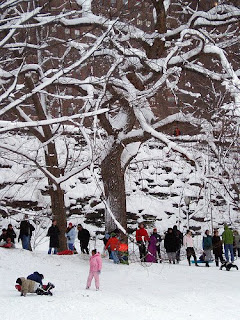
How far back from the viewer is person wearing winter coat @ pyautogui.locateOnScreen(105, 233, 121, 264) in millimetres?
17567

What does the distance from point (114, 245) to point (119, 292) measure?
484 cm

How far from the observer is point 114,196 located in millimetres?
18625

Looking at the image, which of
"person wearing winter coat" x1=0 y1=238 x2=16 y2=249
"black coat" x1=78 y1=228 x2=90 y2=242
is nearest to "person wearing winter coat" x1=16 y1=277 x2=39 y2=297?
"person wearing winter coat" x1=0 y1=238 x2=16 y2=249

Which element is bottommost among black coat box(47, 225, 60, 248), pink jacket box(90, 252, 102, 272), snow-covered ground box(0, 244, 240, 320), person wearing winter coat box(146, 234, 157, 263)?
snow-covered ground box(0, 244, 240, 320)

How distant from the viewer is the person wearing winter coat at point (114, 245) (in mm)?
17567

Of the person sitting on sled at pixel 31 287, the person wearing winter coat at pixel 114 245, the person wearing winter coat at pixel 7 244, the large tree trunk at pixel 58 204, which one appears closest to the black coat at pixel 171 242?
the person wearing winter coat at pixel 114 245

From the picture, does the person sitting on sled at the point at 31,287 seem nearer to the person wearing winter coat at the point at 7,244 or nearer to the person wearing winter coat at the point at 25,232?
the person wearing winter coat at the point at 7,244

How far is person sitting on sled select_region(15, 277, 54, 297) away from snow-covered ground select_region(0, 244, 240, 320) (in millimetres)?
149

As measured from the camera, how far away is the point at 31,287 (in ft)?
38.9

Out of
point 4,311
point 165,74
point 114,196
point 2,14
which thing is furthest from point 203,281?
point 2,14

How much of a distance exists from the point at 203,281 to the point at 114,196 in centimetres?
461

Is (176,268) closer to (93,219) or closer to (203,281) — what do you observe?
(203,281)

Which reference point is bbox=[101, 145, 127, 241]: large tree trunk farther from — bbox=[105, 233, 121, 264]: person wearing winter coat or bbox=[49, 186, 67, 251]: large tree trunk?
bbox=[49, 186, 67, 251]: large tree trunk

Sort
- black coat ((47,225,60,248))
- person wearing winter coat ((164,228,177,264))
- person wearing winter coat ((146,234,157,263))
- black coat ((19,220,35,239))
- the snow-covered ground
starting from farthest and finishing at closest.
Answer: person wearing winter coat ((164,228,177,264))
person wearing winter coat ((146,234,157,263))
black coat ((19,220,35,239))
black coat ((47,225,60,248))
the snow-covered ground
